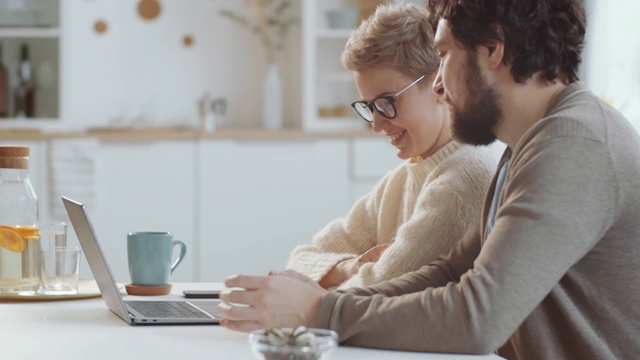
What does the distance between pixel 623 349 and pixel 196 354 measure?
0.64 meters

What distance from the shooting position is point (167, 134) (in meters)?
4.54

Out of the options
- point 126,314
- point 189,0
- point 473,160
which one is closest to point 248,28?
point 189,0

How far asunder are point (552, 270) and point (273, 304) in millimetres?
389

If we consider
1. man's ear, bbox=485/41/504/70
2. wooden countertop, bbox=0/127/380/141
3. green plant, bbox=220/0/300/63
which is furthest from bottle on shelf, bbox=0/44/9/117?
man's ear, bbox=485/41/504/70

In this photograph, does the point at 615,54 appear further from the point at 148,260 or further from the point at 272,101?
the point at 148,260

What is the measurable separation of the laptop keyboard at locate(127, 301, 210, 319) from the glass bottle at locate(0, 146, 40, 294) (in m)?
0.23

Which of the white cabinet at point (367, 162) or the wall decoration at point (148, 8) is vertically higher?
the wall decoration at point (148, 8)

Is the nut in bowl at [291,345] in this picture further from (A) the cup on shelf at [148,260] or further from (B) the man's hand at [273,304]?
(A) the cup on shelf at [148,260]

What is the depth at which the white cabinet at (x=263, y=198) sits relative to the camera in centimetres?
459

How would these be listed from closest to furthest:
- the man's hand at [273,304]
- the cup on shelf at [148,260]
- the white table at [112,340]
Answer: the white table at [112,340] < the man's hand at [273,304] < the cup on shelf at [148,260]

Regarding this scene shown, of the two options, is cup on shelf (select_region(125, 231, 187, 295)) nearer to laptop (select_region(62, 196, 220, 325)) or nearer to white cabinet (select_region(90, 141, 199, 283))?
→ laptop (select_region(62, 196, 220, 325))

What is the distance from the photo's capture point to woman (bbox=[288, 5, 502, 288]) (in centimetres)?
184

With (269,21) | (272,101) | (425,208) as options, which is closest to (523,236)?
(425,208)

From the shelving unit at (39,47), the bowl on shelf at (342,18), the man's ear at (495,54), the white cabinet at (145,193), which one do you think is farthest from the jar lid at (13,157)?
the bowl on shelf at (342,18)
